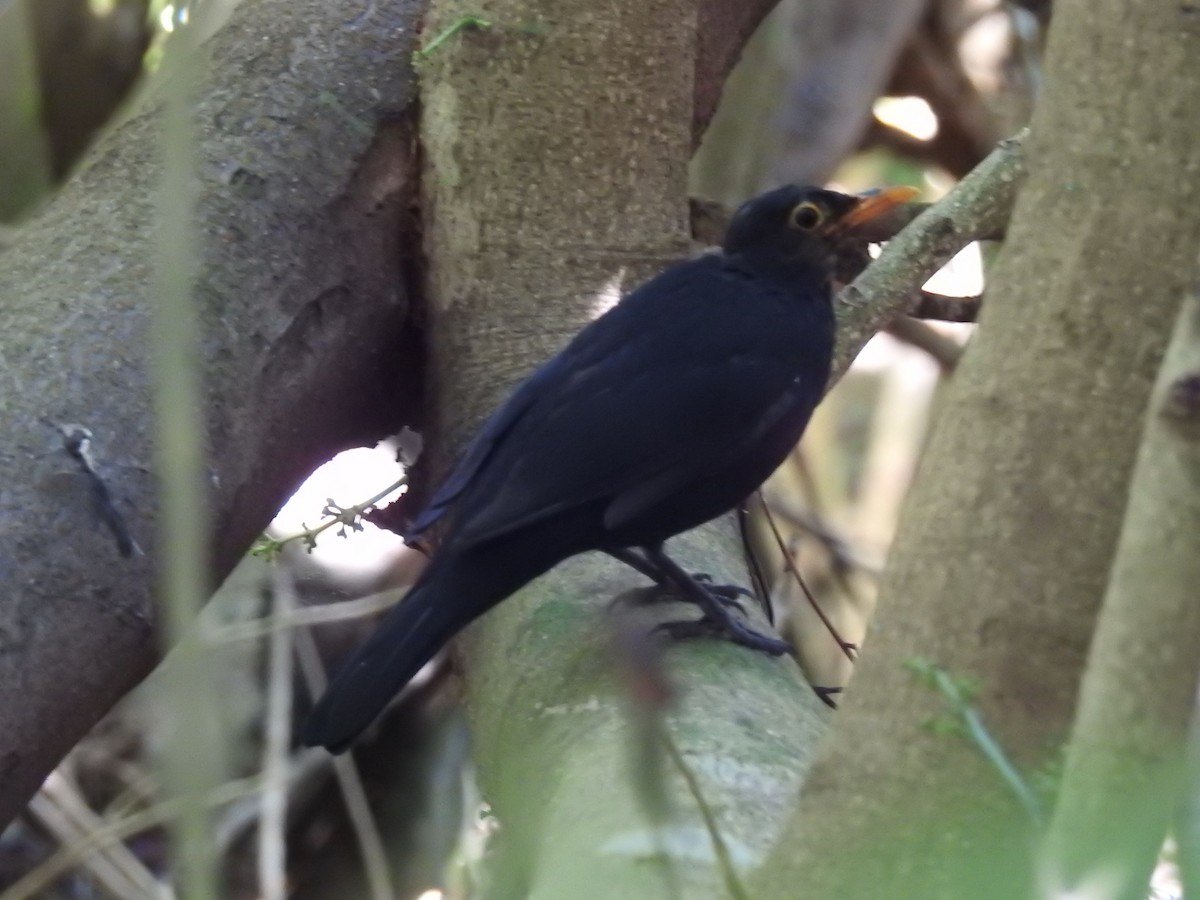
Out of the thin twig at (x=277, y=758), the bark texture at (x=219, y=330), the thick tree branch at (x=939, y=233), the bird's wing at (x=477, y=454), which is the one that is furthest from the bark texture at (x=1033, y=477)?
the thin twig at (x=277, y=758)

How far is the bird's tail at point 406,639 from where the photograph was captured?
235cm

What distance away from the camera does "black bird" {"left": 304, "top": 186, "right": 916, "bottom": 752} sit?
95.5 inches

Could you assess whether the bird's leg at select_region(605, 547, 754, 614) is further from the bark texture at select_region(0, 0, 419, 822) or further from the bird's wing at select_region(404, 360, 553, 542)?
the bark texture at select_region(0, 0, 419, 822)

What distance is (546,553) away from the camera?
99.0 inches

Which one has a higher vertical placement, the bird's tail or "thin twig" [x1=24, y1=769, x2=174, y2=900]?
the bird's tail

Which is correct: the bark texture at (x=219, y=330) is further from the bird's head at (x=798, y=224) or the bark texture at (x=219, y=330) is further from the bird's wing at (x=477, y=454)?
the bird's head at (x=798, y=224)

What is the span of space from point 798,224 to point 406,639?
3.69 feet

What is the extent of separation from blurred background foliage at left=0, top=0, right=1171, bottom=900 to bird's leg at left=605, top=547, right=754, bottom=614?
0.36m

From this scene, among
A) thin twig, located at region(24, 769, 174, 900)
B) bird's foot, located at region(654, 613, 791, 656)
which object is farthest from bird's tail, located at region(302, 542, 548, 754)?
thin twig, located at region(24, 769, 174, 900)

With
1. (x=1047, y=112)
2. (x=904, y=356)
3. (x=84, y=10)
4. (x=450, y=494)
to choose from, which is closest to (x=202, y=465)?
(x=450, y=494)

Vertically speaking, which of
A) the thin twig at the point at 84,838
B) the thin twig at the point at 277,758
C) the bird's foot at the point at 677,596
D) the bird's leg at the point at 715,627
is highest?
the bird's leg at the point at 715,627

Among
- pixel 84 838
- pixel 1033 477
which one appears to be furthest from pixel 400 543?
pixel 1033 477

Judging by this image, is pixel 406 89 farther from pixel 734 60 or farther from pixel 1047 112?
pixel 1047 112

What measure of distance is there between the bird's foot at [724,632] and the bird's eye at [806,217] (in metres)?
0.84
